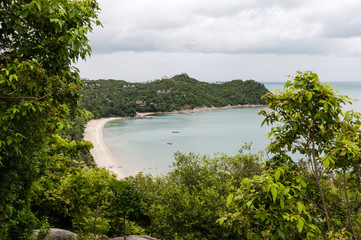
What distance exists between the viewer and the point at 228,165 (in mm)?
13609

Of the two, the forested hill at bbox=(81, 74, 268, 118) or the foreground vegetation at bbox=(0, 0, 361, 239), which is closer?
the foreground vegetation at bbox=(0, 0, 361, 239)

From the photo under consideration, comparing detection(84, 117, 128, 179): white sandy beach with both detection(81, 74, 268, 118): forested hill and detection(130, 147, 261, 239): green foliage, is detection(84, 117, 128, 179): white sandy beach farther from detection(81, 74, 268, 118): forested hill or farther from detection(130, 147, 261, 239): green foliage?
detection(81, 74, 268, 118): forested hill

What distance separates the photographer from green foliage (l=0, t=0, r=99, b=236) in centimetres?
331

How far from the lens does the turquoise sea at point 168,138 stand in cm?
4531

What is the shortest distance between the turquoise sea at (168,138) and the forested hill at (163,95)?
12678 mm

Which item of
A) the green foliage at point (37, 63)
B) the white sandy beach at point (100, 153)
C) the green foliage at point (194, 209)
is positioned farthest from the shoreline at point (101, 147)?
the green foliage at point (37, 63)

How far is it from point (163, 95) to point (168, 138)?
53.1 metres

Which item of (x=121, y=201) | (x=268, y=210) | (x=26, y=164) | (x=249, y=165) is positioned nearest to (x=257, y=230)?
(x=268, y=210)

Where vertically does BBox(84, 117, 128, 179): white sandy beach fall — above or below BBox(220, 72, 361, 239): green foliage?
below

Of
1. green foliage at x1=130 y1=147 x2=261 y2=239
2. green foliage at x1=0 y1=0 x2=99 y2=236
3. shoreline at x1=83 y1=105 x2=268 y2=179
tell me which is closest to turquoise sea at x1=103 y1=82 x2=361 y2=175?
shoreline at x1=83 y1=105 x2=268 y2=179

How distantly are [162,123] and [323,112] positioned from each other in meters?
80.1

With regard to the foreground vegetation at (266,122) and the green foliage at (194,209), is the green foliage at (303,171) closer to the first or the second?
the foreground vegetation at (266,122)

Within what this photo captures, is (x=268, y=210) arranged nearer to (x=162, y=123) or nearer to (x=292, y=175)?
(x=292, y=175)

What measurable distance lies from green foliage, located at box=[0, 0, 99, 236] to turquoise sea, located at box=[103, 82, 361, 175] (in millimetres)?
34853
